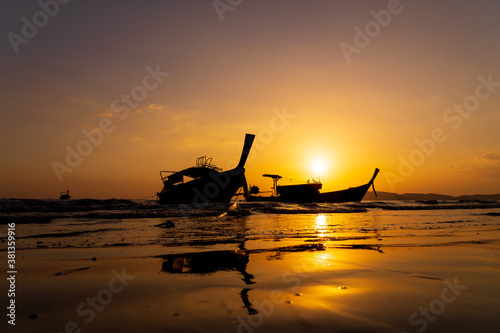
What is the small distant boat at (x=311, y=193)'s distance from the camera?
6247 centimetres

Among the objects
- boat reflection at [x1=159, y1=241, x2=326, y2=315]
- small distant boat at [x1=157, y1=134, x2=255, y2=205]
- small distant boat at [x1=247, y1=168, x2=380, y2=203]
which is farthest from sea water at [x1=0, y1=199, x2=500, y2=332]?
small distant boat at [x1=247, y1=168, x2=380, y2=203]

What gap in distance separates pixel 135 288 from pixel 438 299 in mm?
4088

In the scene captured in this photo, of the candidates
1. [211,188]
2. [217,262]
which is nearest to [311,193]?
[211,188]

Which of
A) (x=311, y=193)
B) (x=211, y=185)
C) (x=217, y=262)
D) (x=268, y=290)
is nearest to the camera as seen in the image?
(x=268, y=290)

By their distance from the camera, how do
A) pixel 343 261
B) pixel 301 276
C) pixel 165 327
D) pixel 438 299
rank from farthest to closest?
pixel 343 261
pixel 301 276
pixel 438 299
pixel 165 327

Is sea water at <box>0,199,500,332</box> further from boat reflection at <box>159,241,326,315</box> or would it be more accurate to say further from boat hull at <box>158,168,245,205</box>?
boat hull at <box>158,168,245,205</box>

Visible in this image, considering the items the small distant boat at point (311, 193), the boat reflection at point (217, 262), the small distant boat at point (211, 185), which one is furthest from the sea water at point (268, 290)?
the small distant boat at point (311, 193)

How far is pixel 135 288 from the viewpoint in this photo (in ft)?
13.8

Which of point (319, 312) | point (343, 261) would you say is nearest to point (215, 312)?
point (319, 312)

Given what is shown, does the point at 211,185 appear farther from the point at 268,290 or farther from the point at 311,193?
the point at 268,290

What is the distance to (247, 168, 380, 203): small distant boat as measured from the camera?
62.5 metres

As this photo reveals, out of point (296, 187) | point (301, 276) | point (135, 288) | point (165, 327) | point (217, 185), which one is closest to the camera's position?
point (165, 327)

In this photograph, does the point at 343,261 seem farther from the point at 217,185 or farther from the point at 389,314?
the point at 217,185

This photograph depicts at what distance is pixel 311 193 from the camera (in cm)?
6234
